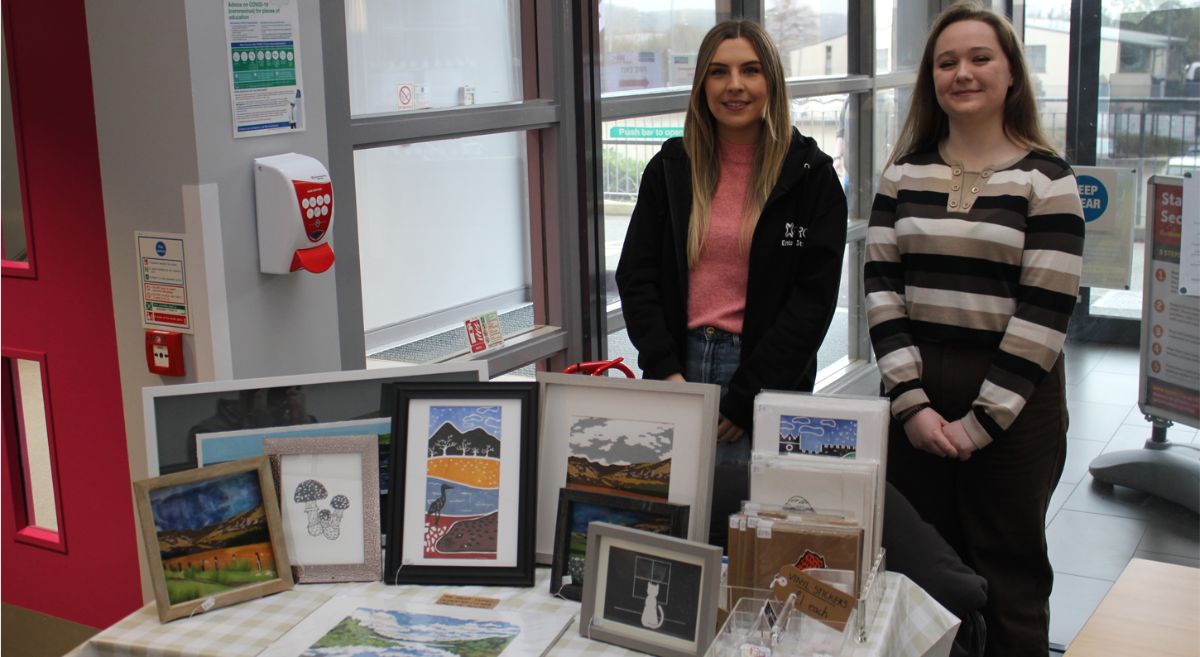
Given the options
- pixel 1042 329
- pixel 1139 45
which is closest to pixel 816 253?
pixel 1042 329

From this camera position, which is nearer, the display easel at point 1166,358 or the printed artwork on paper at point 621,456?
the printed artwork on paper at point 621,456

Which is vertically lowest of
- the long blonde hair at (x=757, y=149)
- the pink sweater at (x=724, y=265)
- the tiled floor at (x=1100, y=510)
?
the tiled floor at (x=1100, y=510)

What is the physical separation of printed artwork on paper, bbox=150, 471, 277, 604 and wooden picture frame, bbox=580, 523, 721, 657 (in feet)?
1.81

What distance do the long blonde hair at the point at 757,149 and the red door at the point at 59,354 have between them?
1.29 meters

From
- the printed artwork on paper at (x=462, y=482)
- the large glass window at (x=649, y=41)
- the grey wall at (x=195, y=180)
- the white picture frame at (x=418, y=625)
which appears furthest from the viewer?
the large glass window at (x=649, y=41)

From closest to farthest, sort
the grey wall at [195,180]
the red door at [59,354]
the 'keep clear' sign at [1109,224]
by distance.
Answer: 1. the grey wall at [195,180]
2. the red door at [59,354]
3. the 'keep clear' sign at [1109,224]

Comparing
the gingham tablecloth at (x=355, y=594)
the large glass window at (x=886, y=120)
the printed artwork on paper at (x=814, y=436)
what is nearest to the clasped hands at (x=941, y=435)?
the gingham tablecloth at (x=355, y=594)

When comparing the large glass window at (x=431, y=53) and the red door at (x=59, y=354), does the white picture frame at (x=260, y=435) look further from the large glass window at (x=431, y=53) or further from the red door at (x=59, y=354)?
the large glass window at (x=431, y=53)

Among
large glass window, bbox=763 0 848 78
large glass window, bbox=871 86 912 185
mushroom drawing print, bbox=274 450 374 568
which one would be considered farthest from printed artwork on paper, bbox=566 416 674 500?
large glass window, bbox=871 86 912 185

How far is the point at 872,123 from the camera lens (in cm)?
484

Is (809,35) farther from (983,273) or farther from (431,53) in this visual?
(983,273)

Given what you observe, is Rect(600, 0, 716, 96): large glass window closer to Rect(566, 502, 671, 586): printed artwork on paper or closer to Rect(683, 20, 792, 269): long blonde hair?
Rect(683, 20, 792, 269): long blonde hair

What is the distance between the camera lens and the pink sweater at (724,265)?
2574mm

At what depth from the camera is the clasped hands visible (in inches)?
99.7
